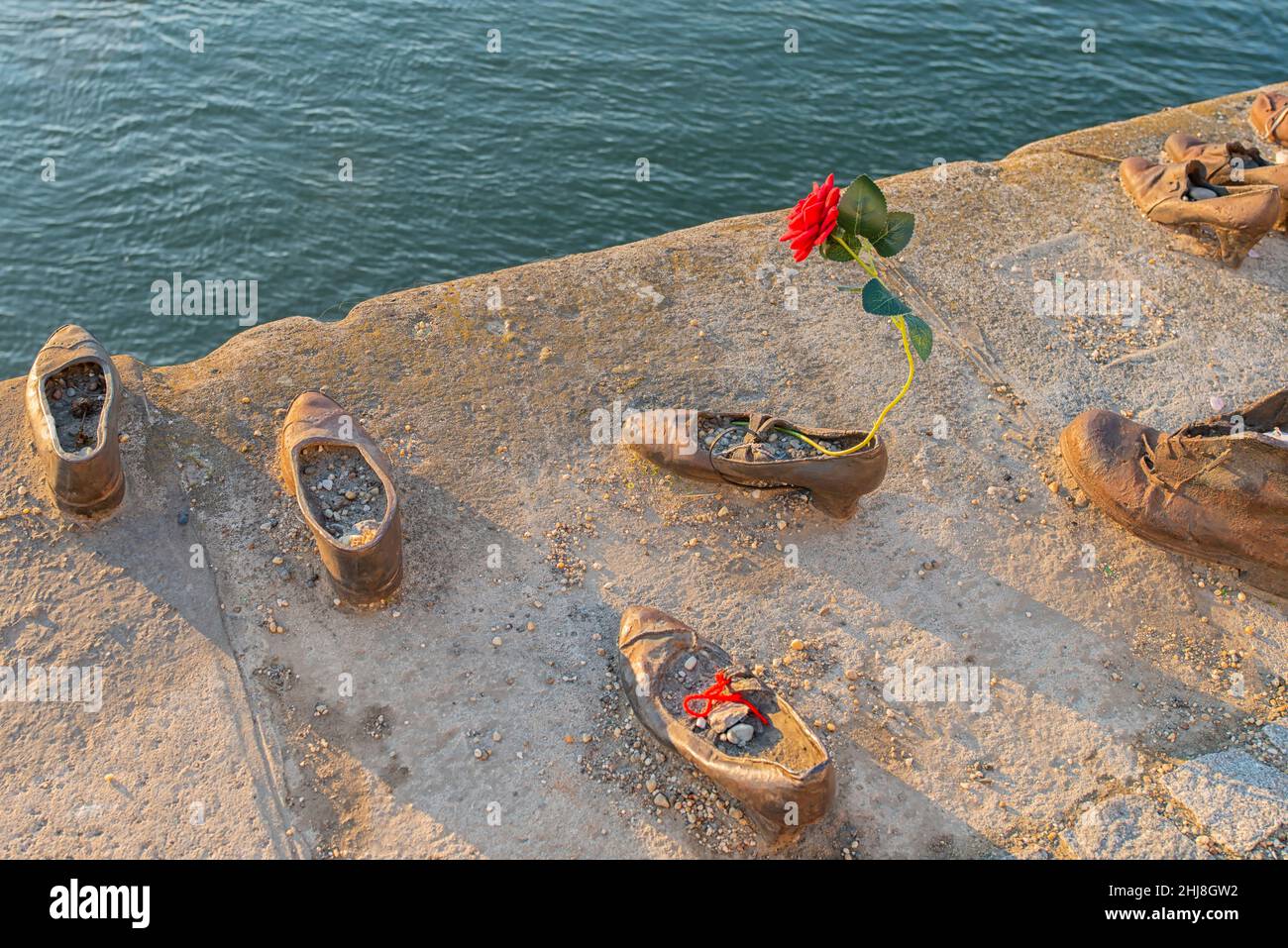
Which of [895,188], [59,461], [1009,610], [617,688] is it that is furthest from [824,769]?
[895,188]

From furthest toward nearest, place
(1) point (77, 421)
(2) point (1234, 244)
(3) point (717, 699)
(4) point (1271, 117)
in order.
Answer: (4) point (1271, 117) → (2) point (1234, 244) → (1) point (77, 421) → (3) point (717, 699)

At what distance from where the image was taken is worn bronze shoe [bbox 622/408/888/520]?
870 centimetres

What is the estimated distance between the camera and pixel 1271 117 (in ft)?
47.0

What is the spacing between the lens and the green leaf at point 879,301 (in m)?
7.96

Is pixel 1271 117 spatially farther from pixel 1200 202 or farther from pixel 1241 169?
pixel 1200 202

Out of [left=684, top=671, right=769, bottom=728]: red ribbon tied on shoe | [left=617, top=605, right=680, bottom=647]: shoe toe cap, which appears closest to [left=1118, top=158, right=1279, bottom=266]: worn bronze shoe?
[left=617, top=605, right=680, bottom=647]: shoe toe cap

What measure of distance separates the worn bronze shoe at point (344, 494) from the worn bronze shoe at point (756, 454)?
87.2 inches

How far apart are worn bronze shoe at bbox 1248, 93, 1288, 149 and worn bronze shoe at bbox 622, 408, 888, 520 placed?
30.0ft

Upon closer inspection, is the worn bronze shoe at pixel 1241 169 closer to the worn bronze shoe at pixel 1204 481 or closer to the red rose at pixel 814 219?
the worn bronze shoe at pixel 1204 481

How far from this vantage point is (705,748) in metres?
7.13

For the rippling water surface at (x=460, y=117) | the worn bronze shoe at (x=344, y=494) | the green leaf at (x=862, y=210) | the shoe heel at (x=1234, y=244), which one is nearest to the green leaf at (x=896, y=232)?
the green leaf at (x=862, y=210)

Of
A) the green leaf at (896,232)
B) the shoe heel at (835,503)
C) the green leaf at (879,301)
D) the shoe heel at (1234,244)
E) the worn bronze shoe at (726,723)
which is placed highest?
the green leaf at (896,232)

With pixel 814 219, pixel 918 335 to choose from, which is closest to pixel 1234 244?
pixel 918 335

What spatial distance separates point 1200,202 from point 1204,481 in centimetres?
460
